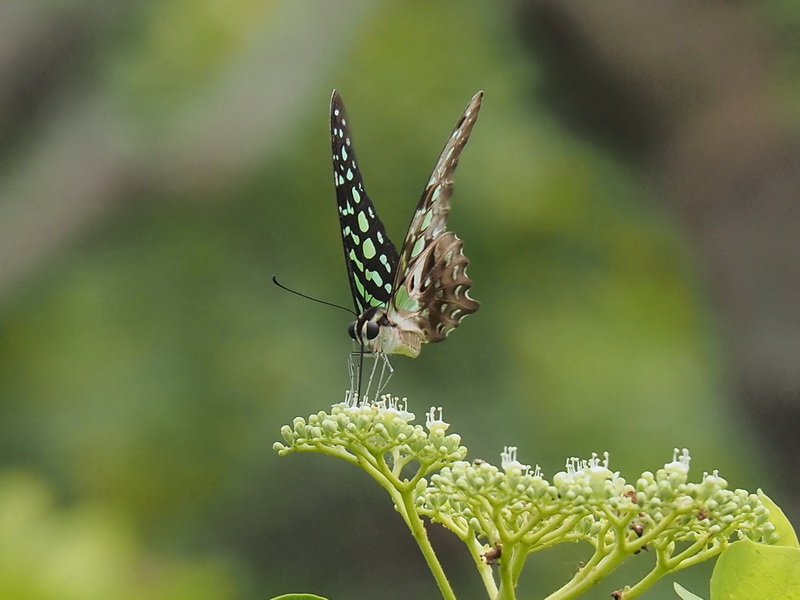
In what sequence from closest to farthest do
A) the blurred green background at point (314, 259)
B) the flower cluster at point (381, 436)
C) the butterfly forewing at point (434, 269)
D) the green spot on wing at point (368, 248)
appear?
the flower cluster at point (381, 436), the butterfly forewing at point (434, 269), the green spot on wing at point (368, 248), the blurred green background at point (314, 259)

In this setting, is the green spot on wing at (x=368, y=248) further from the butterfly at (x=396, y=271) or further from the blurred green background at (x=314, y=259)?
the blurred green background at (x=314, y=259)

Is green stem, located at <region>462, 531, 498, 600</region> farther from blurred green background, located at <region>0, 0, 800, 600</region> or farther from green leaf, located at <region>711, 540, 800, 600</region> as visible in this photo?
blurred green background, located at <region>0, 0, 800, 600</region>

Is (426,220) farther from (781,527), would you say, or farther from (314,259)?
(314,259)

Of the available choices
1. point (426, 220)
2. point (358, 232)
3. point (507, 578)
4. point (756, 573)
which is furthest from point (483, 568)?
point (358, 232)

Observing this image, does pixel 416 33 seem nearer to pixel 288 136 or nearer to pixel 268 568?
pixel 288 136

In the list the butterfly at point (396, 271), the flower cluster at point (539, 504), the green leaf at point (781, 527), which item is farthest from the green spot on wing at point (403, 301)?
the green leaf at point (781, 527)

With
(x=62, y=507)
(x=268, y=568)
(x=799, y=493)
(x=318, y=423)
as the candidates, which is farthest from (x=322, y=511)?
(x=318, y=423)
